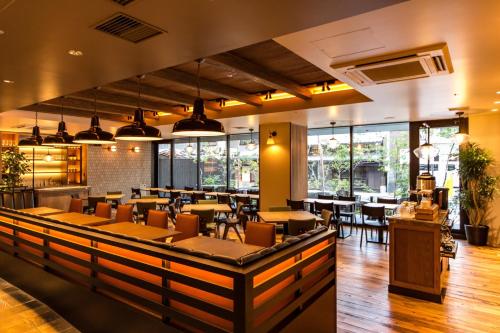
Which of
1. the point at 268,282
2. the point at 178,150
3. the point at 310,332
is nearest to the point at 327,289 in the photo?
the point at 310,332

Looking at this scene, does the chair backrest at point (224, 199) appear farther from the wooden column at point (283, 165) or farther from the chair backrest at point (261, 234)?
the chair backrest at point (261, 234)

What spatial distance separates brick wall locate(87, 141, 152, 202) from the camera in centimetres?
1127

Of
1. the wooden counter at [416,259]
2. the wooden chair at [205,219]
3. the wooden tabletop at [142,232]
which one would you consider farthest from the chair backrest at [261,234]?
the wooden chair at [205,219]

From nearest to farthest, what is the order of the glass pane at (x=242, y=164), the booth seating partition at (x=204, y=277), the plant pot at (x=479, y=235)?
the booth seating partition at (x=204, y=277)
the plant pot at (x=479, y=235)
the glass pane at (x=242, y=164)

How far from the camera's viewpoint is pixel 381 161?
841 centimetres

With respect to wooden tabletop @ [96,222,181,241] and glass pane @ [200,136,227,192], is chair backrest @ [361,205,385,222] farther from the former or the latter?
glass pane @ [200,136,227,192]

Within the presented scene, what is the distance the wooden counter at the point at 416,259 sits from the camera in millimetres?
3838

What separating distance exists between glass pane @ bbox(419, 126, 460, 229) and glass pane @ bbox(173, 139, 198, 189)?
7581mm

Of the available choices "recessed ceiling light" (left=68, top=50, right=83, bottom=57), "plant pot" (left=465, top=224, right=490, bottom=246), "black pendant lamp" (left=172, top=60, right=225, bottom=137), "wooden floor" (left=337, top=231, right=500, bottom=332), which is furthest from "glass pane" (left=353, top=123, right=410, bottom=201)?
"recessed ceiling light" (left=68, top=50, right=83, bottom=57)

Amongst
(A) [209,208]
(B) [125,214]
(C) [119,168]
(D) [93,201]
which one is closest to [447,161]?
(A) [209,208]

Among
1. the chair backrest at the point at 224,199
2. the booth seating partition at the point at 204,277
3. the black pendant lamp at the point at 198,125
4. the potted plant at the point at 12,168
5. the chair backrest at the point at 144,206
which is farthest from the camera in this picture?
the potted plant at the point at 12,168

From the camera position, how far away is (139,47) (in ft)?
9.12

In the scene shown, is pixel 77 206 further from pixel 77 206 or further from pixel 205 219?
pixel 205 219

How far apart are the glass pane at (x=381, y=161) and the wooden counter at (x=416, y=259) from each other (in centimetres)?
426
